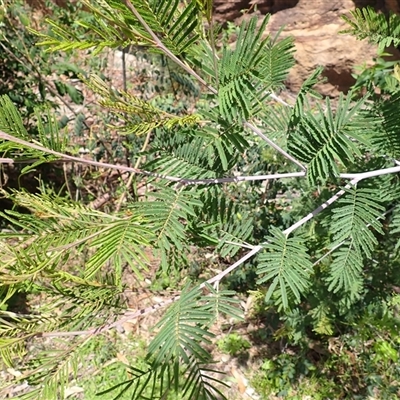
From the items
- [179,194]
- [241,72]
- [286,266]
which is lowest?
[286,266]

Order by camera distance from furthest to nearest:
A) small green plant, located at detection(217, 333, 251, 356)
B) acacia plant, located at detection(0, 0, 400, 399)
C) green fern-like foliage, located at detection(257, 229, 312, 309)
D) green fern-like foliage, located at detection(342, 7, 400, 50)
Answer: small green plant, located at detection(217, 333, 251, 356)
green fern-like foliage, located at detection(342, 7, 400, 50)
green fern-like foliage, located at detection(257, 229, 312, 309)
acacia plant, located at detection(0, 0, 400, 399)

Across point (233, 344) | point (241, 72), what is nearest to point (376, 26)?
point (241, 72)

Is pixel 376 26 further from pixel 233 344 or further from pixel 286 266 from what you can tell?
pixel 233 344

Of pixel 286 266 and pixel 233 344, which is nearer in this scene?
pixel 286 266

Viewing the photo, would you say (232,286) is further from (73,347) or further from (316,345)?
(73,347)

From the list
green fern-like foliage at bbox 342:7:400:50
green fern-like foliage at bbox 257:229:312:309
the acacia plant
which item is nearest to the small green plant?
the acacia plant

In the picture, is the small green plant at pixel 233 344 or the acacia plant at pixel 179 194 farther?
the small green plant at pixel 233 344

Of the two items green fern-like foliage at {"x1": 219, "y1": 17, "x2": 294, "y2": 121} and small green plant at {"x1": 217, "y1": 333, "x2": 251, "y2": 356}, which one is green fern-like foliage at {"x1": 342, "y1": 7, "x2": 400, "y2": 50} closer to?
green fern-like foliage at {"x1": 219, "y1": 17, "x2": 294, "y2": 121}

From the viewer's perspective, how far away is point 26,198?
2.18ft

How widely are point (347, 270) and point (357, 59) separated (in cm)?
265

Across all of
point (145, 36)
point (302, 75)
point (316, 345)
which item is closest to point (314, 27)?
point (302, 75)

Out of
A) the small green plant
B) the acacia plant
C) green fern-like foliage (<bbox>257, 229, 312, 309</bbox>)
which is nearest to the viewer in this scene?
the acacia plant

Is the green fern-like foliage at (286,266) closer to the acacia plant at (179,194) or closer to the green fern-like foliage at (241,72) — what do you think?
the acacia plant at (179,194)

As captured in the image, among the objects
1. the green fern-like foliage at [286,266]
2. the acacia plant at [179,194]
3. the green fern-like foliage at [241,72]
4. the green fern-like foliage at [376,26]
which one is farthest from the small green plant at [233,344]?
the green fern-like foliage at [241,72]
